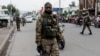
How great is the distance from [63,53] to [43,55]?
576 cm

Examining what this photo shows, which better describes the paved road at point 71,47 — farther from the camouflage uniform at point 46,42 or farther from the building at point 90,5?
the building at point 90,5

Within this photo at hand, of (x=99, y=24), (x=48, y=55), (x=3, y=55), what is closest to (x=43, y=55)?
(x=48, y=55)

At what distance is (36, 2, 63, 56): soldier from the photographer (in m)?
8.05

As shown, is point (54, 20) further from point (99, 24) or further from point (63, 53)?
point (99, 24)

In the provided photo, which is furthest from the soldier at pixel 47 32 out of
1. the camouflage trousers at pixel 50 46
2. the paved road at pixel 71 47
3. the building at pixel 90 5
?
the building at pixel 90 5

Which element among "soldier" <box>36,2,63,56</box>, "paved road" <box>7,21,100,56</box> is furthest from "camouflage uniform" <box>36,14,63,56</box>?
"paved road" <box>7,21,100,56</box>

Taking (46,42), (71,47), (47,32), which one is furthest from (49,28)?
(71,47)

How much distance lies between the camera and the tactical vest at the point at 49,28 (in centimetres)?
805

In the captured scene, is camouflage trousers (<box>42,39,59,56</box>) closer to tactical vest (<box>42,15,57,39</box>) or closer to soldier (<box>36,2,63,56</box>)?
soldier (<box>36,2,63,56</box>)

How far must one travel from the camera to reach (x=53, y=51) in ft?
26.8

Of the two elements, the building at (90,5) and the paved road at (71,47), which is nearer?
the paved road at (71,47)

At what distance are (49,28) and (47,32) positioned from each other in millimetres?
110

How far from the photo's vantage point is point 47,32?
26.6 feet

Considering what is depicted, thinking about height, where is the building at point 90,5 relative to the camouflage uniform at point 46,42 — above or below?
above
